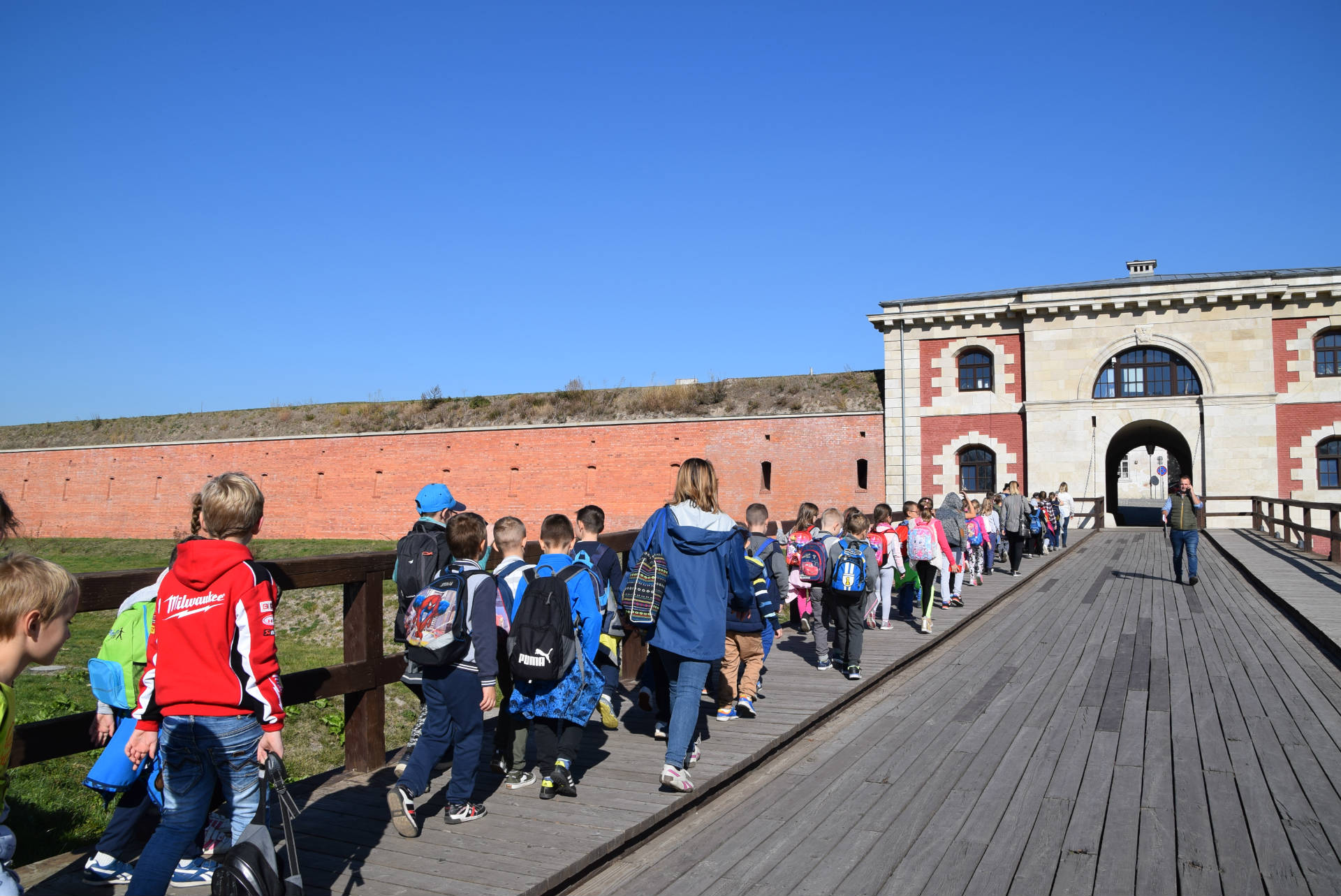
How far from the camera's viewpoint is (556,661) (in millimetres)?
4305

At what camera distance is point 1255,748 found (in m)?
5.28

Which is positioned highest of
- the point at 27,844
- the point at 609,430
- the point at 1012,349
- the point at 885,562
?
the point at 1012,349

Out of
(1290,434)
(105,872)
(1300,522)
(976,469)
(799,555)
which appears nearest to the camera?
(105,872)

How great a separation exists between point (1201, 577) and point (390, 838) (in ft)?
47.6

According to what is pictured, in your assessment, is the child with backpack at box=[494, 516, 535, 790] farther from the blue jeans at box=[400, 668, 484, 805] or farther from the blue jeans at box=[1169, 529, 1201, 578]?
the blue jeans at box=[1169, 529, 1201, 578]

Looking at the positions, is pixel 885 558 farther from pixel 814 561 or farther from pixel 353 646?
pixel 353 646

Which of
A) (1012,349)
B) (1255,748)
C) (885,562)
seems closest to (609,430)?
(1012,349)

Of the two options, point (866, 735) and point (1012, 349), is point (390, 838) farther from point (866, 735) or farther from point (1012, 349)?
point (1012, 349)

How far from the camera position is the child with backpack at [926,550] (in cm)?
979

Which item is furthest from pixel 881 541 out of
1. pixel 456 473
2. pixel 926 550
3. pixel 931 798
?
pixel 456 473

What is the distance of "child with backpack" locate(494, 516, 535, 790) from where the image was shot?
4598 mm

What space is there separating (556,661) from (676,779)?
0.80 metres

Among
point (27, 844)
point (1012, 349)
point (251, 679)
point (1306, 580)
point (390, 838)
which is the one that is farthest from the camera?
point (1012, 349)

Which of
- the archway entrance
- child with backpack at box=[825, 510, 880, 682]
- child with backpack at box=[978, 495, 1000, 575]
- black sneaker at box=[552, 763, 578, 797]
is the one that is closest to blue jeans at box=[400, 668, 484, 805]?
black sneaker at box=[552, 763, 578, 797]
